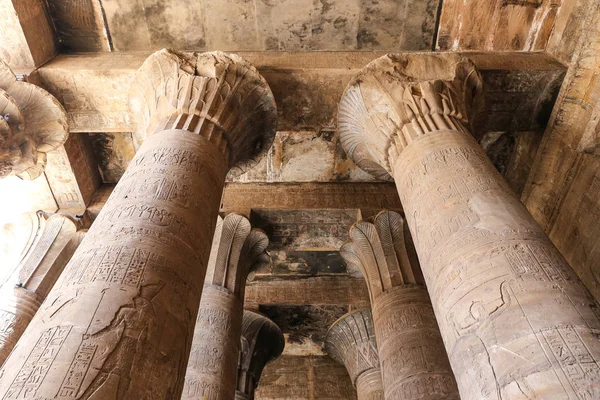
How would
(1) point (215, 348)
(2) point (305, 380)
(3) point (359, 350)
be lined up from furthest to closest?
(2) point (305, 380), (3) point (359, 350), (1) point (215, 348)

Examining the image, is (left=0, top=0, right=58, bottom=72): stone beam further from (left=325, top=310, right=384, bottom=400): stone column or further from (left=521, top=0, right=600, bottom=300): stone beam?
(left=521, top=0, right=600, bottom=300): stone beam

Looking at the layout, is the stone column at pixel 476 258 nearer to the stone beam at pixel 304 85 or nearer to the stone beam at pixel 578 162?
Answer: the stone beam at pixel 304 85

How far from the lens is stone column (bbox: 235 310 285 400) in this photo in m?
7.05

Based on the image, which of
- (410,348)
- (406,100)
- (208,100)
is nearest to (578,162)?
(406,100)

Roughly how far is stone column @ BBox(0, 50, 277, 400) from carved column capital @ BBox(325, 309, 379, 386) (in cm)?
409

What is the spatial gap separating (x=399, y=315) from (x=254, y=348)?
3.00 metres

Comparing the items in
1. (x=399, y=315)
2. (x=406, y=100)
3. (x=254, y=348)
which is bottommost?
(x=399, y=315)

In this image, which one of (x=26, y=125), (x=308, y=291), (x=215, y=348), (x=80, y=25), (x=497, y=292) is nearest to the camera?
(x=497, y=292)

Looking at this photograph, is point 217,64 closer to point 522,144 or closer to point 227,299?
point 227,299

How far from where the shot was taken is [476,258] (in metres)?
2.81

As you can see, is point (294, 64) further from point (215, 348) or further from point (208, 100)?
point (215, 348)

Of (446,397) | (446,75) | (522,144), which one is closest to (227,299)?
(446,397)

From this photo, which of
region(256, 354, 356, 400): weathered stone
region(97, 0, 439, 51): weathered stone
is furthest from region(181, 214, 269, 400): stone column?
region(256, 354, 356, 400): weathered stone

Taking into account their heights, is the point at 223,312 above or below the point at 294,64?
below
